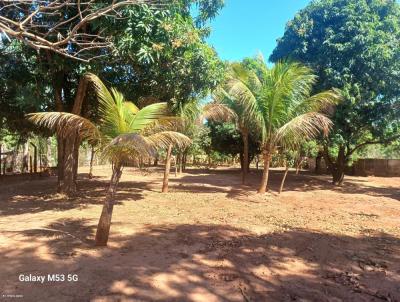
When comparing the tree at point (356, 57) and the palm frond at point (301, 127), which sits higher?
the tree at point (356, 57)

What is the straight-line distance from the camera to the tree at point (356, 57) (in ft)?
48.1

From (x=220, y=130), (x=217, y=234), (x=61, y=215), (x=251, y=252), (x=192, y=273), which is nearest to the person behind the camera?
(x=192, y=273)

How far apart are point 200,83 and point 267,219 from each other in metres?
4.06

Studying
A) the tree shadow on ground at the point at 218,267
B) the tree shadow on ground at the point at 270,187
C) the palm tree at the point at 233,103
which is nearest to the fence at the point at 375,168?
the tree shadow on ground at the point at 270,187

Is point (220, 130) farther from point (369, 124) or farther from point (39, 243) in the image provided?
point (39, 243)

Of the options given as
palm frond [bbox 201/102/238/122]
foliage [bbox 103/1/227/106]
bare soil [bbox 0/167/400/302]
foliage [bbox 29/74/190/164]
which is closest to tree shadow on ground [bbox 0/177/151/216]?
bare soil [bbox 0/167/400/302]

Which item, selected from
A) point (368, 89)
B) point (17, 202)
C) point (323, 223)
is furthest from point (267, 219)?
point (368, 89)

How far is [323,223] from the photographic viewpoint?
832 cm

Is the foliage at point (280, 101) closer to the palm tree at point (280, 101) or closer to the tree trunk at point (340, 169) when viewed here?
the palm tree at point (280, 101)

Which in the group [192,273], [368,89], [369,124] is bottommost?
[192,273]

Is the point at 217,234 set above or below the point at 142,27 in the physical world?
below

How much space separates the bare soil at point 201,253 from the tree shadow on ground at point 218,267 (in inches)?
0.5

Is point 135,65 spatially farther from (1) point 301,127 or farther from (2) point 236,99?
(1) point 301,127

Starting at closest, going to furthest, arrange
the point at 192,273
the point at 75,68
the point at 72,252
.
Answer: the point at 192,273, the point at 72,252, the point at 75,68
